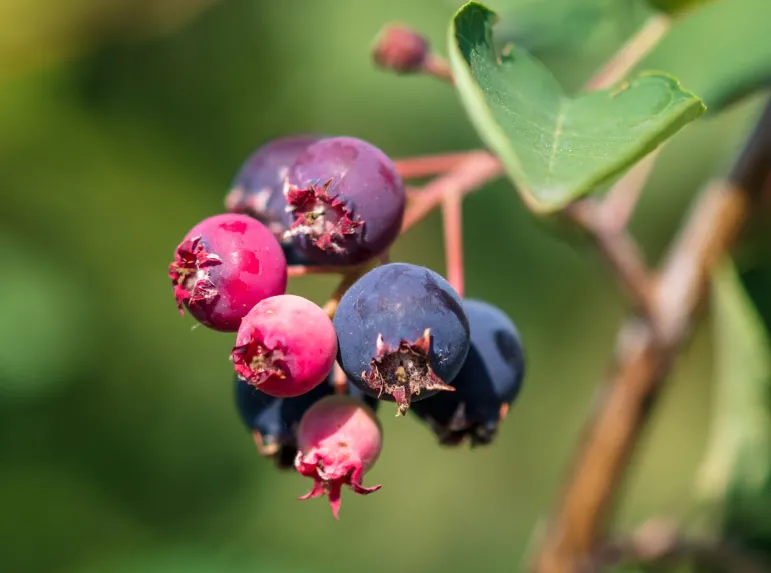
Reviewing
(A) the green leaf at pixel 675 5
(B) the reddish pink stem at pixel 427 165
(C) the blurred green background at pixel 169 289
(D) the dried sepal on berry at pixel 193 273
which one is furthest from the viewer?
(C) the blurred green background at pixel 169 289

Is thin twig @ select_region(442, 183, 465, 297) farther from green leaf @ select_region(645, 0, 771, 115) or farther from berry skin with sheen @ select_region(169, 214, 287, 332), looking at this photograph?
green leaf @ select_region(645, 0, 771, 115)

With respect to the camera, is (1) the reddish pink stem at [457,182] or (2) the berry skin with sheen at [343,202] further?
(1) the reddish pink stem at [457,182]

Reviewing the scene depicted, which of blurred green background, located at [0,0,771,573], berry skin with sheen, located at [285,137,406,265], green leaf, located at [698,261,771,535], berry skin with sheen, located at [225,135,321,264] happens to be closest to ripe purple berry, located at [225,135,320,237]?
berry skin with sheen, located at [225,135,321,264]

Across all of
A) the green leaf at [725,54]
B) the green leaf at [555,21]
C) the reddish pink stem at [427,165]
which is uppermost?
the green leaf at [555,21]

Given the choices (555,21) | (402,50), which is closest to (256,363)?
(402,50)

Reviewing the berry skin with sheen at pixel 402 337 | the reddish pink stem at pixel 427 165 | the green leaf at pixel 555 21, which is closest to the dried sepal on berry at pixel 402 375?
the berry skin with sheen at pixel 402 337

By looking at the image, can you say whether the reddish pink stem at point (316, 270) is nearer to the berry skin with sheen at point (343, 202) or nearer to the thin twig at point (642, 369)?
the berry skin with sheen at point (343, 202)

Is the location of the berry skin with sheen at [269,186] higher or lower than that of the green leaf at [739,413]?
higher
